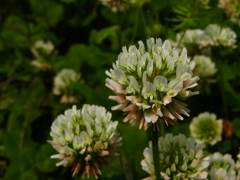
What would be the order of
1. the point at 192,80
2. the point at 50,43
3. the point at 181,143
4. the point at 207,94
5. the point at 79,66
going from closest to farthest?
the point at 192,80, the point at 181,143, the point at 207,94, the point at 79,66, the point at 50,43

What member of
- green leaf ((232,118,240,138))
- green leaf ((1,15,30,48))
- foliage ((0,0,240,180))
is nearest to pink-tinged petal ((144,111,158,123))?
foliage ((0,0,240,180))

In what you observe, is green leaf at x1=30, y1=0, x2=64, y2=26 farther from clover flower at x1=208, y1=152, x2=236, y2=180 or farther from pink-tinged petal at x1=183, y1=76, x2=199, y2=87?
pink-tinged petal at x1=183, y1=76, x2=199, y2=87

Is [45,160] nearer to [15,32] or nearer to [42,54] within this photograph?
[42,54]

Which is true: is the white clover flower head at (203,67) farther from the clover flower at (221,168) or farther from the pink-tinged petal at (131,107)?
the pink-tinged petal at (131,107)

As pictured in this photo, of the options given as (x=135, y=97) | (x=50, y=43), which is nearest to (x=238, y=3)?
(x=135, y=97)

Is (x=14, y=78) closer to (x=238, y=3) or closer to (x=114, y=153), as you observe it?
(x=238, y=3)

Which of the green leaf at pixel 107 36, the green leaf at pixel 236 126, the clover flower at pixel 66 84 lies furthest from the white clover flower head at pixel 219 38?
the clover flower at pixel 66 84
